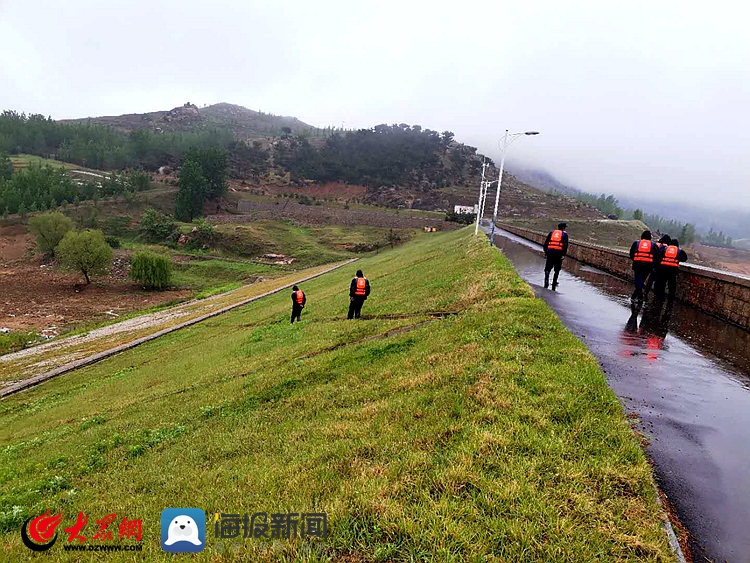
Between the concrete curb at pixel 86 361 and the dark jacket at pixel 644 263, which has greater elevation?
the dark jacket at pixel 644 263

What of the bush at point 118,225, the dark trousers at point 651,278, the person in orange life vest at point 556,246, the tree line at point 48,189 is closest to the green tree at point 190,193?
the bush at point 118,225

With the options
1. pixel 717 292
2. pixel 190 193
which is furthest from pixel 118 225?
pixel 717 292

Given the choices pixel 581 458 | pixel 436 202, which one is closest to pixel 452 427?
pixel 581 458

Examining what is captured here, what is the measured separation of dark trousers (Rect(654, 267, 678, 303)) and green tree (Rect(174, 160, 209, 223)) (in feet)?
312

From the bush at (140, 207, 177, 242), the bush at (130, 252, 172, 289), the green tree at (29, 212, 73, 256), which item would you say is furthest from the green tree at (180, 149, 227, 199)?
the bush at (130, 252, 172, 289)

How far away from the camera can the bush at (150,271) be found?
4694 centimetres

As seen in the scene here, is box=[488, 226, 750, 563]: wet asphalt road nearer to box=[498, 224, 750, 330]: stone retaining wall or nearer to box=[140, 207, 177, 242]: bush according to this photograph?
box=[498, 224, 750, 330]: stone retaining wall

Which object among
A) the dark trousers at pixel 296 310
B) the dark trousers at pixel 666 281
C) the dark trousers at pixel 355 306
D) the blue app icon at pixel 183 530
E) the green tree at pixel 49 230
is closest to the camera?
the blue app icon at pixel 183 530

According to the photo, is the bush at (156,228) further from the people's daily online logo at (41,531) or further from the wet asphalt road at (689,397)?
the wet asphalt road at (689,397)

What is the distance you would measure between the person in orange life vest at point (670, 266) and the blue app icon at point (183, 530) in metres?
15.3

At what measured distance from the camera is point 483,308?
10.2 metres

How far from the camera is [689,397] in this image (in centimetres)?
670

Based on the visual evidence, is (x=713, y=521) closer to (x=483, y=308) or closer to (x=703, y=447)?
(x=703, y=447)

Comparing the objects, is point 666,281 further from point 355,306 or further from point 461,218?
point 461,218
